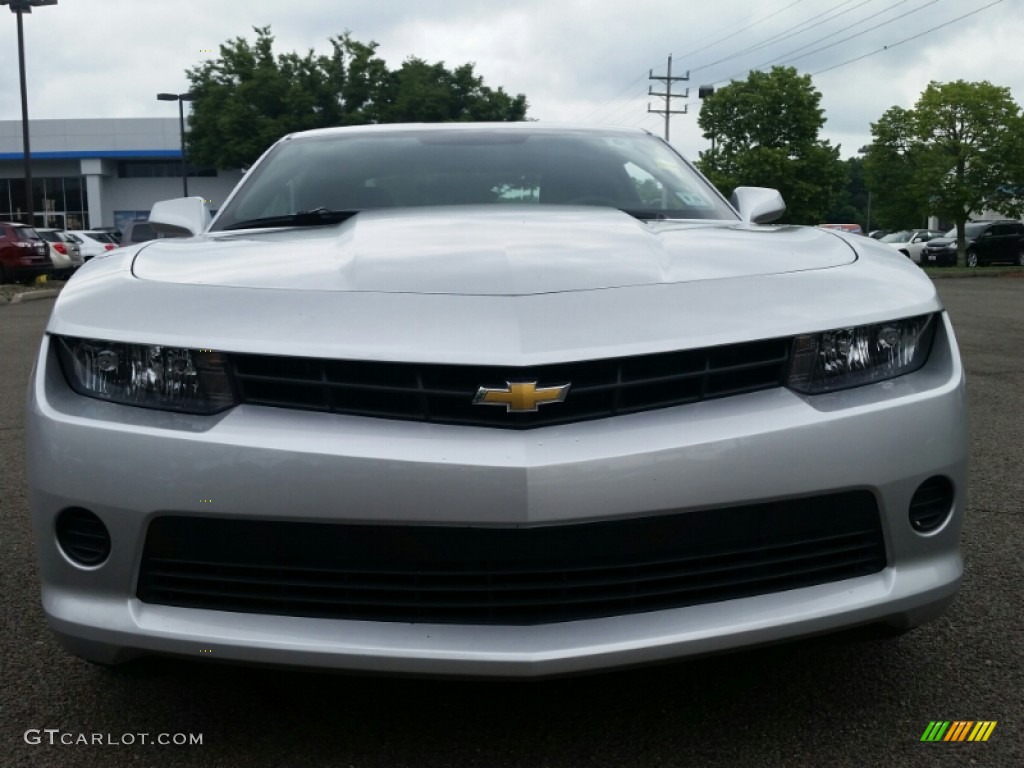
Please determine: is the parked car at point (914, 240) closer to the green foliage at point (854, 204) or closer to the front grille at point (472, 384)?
the front grille at point (472, 384)

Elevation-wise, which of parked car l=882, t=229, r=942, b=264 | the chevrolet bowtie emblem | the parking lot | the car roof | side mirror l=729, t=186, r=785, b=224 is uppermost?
the car roof

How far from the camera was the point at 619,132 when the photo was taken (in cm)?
371

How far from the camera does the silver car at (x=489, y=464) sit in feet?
5.71

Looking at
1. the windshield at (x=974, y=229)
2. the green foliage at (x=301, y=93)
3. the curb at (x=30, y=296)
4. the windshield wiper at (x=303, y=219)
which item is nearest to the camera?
the windshield wiper at (x=303, y=219)

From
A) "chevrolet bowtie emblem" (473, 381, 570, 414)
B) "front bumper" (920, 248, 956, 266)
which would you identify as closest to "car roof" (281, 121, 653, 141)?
"chevrolet bowtie emblem" (473, 381, 570, 414)

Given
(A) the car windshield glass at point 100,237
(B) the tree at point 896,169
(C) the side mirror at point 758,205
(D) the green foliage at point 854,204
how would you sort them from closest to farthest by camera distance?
1. (C) the side mirror at point 758,205
2. (A) the car windshield glass at point 100,237
3. (B) the tree at point 896,169
4. (D) the green foliage at point 854,204

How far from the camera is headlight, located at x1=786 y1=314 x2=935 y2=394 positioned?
1931mm

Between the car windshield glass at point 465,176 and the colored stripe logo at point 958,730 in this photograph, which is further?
the car windshield glass at point 465,176

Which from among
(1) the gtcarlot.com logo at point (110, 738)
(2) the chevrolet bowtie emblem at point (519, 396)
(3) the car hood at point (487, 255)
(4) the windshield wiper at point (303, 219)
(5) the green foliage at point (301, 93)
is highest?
(5) the green foliage at point (301, 93)

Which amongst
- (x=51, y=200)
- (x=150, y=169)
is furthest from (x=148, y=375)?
(x=51, y=200)

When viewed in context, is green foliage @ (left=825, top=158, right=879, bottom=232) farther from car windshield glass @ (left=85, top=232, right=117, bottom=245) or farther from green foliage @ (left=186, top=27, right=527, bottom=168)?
car windshield glass @ (left=85, top=232, right=117, bottom=245)

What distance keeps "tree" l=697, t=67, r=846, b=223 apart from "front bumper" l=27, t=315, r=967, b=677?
46.7 metres

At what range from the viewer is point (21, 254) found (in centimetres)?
2136

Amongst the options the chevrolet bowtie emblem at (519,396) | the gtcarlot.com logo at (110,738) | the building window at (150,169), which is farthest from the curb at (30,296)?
the building window at (150,169)
